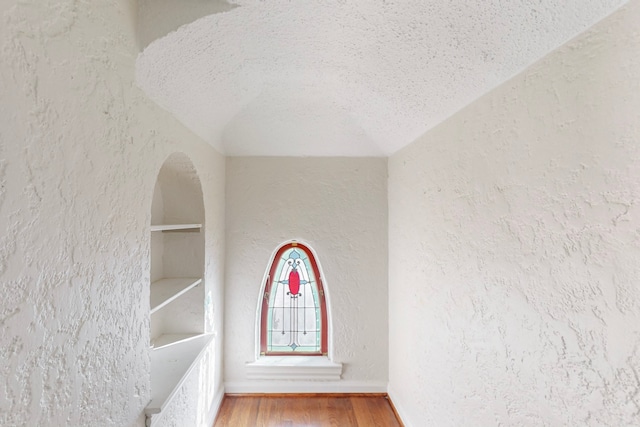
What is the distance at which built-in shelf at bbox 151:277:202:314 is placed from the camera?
1.41m

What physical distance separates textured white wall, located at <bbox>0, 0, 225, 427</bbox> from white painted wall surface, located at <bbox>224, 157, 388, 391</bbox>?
1231 mm

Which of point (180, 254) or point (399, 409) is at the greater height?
point (180, 254)

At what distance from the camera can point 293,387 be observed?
230 centimetres

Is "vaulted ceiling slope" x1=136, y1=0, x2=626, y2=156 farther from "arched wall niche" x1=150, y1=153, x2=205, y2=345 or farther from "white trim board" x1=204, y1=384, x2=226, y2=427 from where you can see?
"white trim board" x1=204, y1=384, x2=226, y2=427

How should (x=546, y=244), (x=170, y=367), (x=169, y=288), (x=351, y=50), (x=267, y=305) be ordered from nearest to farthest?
(x=546, y=244)
(x=351, y=50)
(x=170, y=367)
(x=169, y=288)
(x=267, y=305)

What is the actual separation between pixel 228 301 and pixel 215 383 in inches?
Answer: 21.5

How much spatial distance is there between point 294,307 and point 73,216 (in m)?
1.96

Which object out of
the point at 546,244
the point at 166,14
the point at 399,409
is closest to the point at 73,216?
the point at 166,14

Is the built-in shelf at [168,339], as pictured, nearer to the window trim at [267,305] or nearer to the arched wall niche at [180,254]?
the arched wall niche at [180,254]

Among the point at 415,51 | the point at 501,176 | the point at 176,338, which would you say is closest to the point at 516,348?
the point at 501,176

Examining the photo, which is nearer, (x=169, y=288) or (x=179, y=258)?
(x=169, y=288)

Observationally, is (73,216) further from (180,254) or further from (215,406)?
(215,406)

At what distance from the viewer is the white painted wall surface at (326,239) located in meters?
2.34

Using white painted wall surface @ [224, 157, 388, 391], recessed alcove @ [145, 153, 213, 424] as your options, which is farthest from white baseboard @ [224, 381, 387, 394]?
recessed alcove @ [145, 153, 213, 424]
